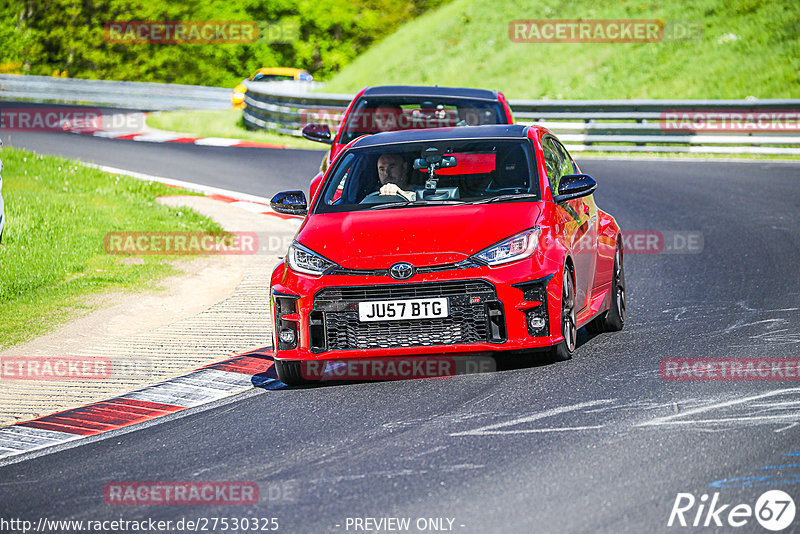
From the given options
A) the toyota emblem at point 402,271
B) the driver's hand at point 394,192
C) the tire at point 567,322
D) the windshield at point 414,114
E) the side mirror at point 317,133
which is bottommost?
the tire at point 567,322

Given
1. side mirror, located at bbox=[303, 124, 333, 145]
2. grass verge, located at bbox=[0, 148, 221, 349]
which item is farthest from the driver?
side mirror, located at bbox=[303, 124, 333, 145]

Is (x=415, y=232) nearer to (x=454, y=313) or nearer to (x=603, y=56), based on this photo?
(x=454, y=313)

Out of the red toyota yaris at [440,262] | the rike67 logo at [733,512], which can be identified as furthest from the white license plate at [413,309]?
the rike67 logo at [733,512]

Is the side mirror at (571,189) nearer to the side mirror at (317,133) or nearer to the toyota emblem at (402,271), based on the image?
the toyota emblem at (402,271)

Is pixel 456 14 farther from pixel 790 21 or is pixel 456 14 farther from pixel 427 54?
pixel 790 21

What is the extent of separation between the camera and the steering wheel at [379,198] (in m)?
8.62

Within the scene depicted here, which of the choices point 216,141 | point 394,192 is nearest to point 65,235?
point 394,192

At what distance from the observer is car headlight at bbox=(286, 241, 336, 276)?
786 cm

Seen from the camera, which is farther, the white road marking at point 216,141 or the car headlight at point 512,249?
the white road marking at point 216,141

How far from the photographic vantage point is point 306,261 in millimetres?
7984

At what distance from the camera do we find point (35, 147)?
25.6 metres

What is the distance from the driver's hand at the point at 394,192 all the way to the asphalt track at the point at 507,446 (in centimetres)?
145

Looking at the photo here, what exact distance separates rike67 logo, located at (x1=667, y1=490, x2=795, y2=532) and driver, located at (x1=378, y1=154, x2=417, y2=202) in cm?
411

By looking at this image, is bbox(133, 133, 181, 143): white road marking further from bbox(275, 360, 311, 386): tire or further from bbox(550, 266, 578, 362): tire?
bbox(550, 266, 578, 362): tire
